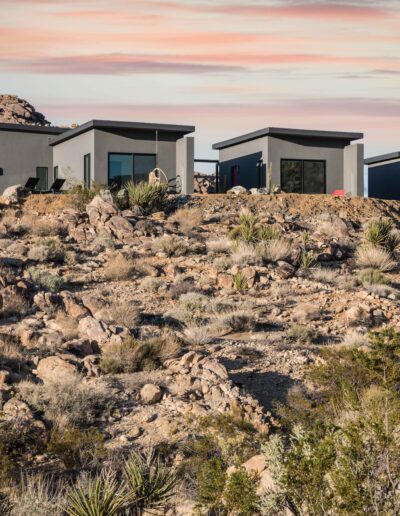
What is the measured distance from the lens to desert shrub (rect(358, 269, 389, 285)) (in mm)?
22984

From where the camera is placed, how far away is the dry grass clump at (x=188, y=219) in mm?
Result: 28058

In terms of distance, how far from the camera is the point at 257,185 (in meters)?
35.9

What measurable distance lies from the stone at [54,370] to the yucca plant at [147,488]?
403cm

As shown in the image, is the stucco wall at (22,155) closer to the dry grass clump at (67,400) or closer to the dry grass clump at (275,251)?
the dry grass clump at (275,251)

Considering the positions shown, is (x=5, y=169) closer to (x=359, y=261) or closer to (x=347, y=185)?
(x=347, y=185)

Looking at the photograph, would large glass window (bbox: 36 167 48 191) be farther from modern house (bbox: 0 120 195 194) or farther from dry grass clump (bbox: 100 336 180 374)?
dry grass clump (bbox: 100 336 180 374)

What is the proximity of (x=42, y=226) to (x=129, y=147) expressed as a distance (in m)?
7.79

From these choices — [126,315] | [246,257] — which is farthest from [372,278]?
[126,315]

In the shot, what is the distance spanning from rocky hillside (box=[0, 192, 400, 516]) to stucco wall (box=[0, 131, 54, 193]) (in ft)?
23.3

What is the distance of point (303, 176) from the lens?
36.1 m

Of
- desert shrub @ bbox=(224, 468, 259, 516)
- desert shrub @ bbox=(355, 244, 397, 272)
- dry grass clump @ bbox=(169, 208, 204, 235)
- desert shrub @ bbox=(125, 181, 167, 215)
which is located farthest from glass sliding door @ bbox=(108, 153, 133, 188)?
desert shrub @ bbox=(224, 468, 259, 516)

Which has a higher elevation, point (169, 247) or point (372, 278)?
point (169, 247)

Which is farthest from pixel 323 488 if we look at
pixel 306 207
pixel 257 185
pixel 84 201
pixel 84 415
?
pixel 257 185

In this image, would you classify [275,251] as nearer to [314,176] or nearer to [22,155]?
[314,176]
